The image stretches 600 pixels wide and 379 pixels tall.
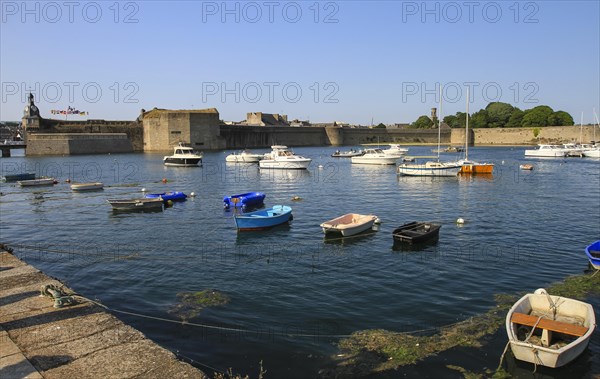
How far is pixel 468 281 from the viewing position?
12594mm

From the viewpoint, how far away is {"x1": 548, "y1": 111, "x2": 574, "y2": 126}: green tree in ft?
390

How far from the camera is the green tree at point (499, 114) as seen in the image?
133625 millimetres

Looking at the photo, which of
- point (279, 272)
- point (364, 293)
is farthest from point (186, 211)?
point (364, 293)

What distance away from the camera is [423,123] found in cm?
15725

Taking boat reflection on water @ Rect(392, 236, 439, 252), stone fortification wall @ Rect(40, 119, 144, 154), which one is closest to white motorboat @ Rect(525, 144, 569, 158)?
boat reflection on water @ Rect(392, 236, 439, 252)

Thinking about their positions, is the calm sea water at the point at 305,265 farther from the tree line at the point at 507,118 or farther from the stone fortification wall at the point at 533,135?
the tree line at the point at 507,118

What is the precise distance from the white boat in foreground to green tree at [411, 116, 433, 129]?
149976 millimetres

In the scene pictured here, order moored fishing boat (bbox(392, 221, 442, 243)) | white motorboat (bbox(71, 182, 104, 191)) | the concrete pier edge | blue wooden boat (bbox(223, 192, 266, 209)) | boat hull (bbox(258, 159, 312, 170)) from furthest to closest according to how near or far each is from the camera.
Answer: boat hull (bbox(258, 159, 312, 170)) → white motorboat (bbox(71, 182, 104, 191)) → blue wooden boat (bbox(223, 192, 266, 209)) → moored fishing boat (bbox(392, 221, 442, 243)) → the concrete pier edge

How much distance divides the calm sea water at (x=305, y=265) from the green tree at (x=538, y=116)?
329ft

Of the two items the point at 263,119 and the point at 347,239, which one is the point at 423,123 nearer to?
the point at 263,119

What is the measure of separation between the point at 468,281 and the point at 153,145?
277 ft

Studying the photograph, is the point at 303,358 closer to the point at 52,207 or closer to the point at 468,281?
the point at 468,281

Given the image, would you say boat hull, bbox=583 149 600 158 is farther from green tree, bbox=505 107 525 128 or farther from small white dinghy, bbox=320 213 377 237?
small white dinghy, bbox=320 213 377 237

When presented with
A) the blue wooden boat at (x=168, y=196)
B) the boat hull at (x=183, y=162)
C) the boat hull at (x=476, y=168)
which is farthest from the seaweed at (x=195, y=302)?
the boat hull at (x=183, y=162)
